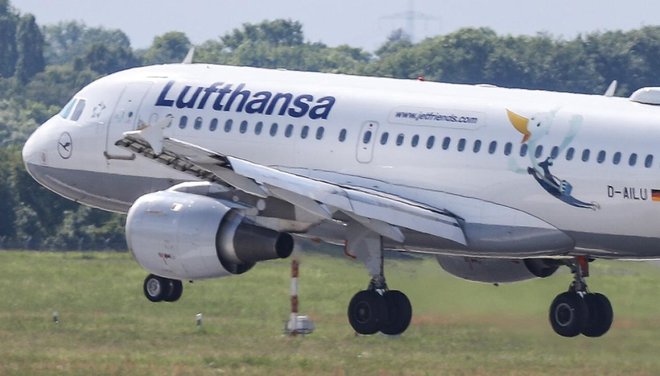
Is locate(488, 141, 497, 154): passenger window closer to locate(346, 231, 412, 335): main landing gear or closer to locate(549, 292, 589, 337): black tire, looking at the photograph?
locate(346, 231, 412, 335): main landing gear

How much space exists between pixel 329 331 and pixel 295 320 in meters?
0.80

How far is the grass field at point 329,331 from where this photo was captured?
37.9 metres

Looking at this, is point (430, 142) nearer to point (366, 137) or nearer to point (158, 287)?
point (366, 137)

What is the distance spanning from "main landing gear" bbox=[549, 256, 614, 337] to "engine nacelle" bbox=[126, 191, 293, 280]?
5.73m

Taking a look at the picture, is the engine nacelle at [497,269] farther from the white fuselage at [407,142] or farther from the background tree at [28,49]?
the background tree at [28,49]

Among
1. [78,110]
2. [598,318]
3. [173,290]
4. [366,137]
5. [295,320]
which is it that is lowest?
[295,320]

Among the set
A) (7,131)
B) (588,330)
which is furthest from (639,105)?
(7,131)

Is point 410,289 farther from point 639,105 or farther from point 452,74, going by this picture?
point 452,74

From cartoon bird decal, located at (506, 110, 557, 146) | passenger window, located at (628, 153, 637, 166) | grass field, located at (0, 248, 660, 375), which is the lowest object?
grass field, located at (0, 248, 660, 375)

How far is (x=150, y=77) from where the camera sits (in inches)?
1716

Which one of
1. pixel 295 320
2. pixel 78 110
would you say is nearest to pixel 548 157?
pixel 295 320

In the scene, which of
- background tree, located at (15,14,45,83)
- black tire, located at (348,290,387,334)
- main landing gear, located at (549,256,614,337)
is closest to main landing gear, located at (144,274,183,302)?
black tire, located at (348,290,387,334)

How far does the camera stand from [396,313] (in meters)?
39.8

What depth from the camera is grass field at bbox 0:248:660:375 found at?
37.9 m
